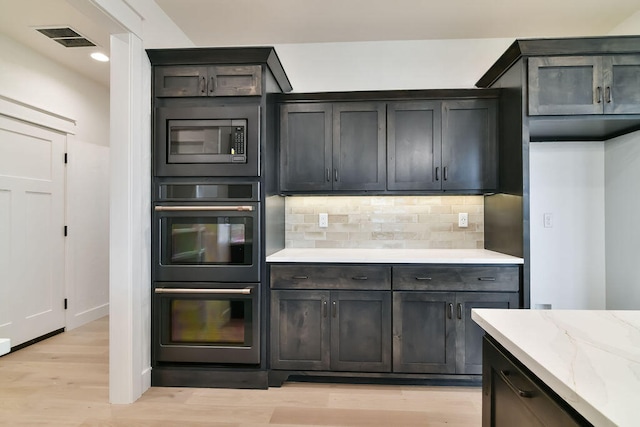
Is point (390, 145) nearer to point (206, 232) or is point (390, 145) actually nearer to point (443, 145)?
point (443, 145)

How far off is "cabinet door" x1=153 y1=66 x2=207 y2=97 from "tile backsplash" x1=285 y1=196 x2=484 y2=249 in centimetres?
121

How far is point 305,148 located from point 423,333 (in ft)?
5.53

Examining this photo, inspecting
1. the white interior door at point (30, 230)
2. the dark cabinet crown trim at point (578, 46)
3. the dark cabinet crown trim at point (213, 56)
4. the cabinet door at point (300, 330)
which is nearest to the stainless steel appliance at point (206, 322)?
the cabinet door at point (300, 330)

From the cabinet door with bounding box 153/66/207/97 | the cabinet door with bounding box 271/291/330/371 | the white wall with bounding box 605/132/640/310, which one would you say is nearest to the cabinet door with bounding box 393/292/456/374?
the cabinet door with bounding box 271/291/330/371

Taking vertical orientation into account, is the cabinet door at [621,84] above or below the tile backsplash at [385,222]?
above

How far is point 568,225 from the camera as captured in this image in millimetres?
2857

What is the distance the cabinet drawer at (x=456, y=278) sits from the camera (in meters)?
2.38

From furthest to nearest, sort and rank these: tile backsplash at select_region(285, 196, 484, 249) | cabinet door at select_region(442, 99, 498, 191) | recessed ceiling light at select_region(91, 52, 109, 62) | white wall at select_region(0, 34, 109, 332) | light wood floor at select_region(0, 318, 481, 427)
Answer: recessed ceiling light at select_region(91, 52, 109, 62), white wall at select_region(0, 34, 109, 332), tile backsplash at select_region(285, 196, 484, 249), cabinet door at select_region(442, 99, 498, 191), light wood floor at select_region(0, 318, 481, 427)

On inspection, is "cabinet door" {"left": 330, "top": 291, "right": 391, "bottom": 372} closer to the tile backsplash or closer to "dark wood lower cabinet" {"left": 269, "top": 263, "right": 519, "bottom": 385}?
"dark wood lower cabinet" {"left": 269, "top": 263, "right": 519, "bottom": 385}

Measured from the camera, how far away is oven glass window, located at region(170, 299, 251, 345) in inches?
97.0

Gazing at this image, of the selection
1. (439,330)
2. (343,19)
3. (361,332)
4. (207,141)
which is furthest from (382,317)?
(343,19)

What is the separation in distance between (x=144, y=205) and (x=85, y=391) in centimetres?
139

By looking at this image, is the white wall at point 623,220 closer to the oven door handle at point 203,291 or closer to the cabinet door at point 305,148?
the cabinet door at point 305,148

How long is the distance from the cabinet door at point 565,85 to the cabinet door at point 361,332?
5.56ft
